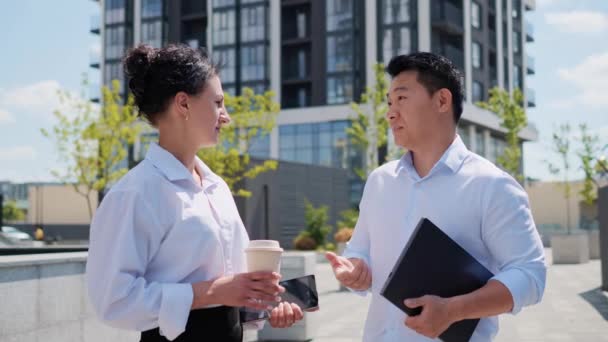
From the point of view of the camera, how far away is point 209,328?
2643 millimetres

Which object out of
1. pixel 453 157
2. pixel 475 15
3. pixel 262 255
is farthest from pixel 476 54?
pixel 262 255

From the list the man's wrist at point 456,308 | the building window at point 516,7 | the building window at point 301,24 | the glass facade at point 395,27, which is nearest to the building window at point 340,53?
the glass facade at point 395,27

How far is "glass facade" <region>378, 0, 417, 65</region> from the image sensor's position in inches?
1839

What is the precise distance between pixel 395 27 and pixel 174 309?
4634 centimetres

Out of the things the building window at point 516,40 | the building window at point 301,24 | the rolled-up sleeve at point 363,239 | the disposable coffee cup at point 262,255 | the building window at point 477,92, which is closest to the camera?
the disposable coffee cup at point 262,255

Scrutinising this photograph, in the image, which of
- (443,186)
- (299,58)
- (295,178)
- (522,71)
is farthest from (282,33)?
(443,186)

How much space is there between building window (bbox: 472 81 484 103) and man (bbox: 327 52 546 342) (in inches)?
1933

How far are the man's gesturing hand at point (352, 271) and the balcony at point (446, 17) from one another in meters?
45.6

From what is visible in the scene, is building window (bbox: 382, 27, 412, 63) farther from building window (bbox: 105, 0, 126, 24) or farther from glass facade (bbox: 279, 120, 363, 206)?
building window (bbox: 105, 0, 126, 24)

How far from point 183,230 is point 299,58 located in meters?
48.5

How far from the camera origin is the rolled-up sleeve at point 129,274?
2.39 m

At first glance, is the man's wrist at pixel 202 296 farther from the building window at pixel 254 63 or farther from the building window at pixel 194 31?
the building window at pixel 194 31

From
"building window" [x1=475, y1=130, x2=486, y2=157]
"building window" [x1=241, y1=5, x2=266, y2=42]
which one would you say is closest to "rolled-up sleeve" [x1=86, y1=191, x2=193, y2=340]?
"building window" [x1=241, y1=5, x2=266, y2=42]

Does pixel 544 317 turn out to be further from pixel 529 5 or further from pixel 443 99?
pixel 529 5
